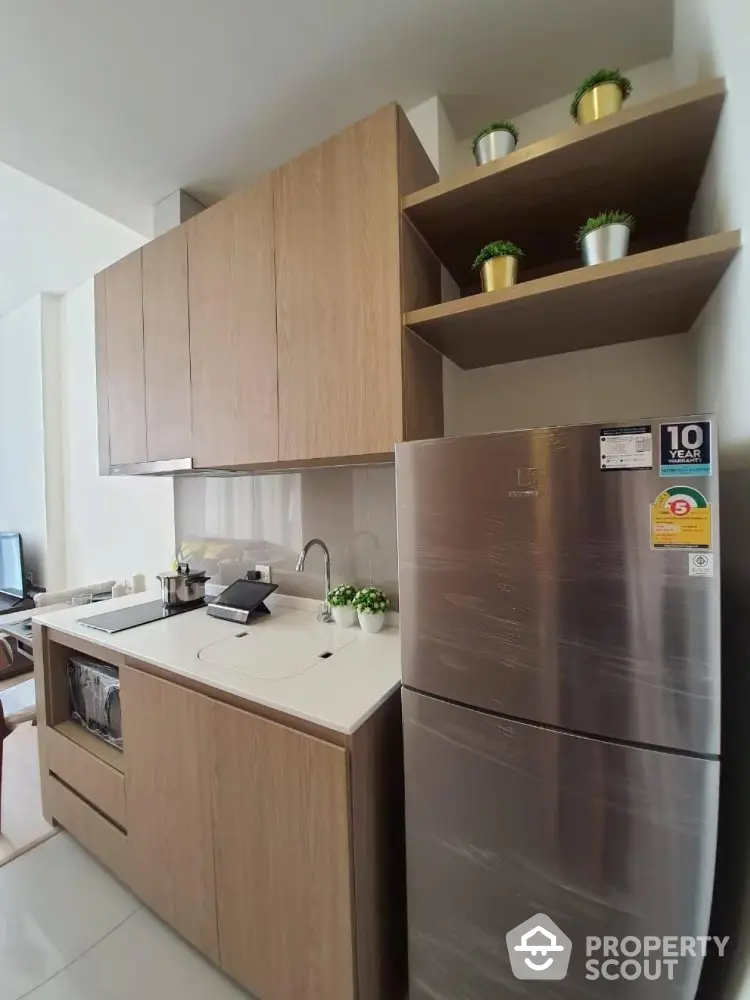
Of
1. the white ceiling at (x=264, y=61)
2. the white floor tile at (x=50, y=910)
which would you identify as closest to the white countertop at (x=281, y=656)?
the white floor tile at (x=50, y=910)

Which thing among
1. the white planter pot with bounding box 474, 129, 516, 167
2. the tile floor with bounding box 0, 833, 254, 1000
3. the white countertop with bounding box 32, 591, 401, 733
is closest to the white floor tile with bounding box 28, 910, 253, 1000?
the tile floor with bounding box 0, 833, 254, 1000

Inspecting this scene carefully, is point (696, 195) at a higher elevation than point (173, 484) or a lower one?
higher

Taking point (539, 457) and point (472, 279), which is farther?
point (472, 279)

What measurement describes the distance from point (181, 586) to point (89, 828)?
37.3 inches

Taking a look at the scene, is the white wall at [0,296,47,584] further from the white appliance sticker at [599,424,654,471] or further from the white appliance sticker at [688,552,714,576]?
the white appliance sticker at [688,552,714,576]

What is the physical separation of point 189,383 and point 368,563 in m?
1.03

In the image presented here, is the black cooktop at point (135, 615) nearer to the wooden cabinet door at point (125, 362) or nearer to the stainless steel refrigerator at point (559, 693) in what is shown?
the wooden cabinet door at point (125, 362)

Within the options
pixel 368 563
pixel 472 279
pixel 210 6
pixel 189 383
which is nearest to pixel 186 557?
pixel 189 383

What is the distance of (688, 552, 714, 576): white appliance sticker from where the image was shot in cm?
65

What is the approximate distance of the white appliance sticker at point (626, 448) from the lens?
2.24ft

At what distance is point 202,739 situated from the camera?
112cm

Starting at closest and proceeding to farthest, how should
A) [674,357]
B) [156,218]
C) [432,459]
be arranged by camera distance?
1. [432,459]
2. [674,357]
3. [156,218]

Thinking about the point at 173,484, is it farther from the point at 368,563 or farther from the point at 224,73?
the point at 224,73

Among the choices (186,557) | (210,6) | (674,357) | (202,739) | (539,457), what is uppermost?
(210,6)
